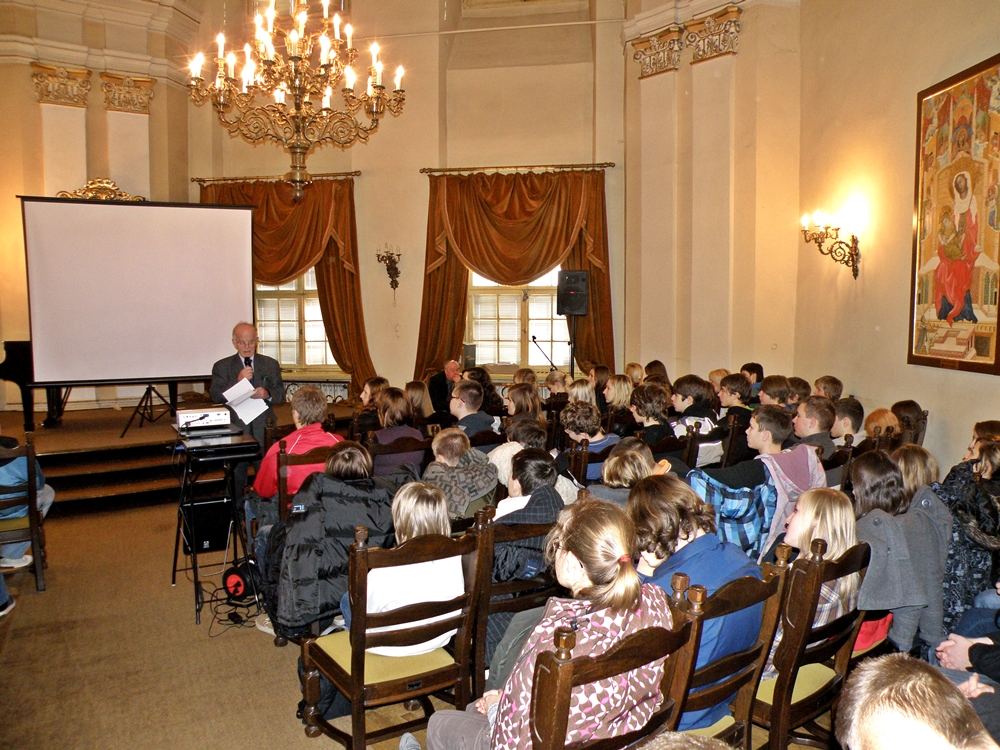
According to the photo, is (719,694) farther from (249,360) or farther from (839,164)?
(839,164)

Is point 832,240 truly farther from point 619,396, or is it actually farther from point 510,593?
point 510,593

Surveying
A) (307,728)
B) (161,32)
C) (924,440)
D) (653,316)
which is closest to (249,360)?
(307,728)

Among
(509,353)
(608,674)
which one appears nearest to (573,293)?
(509,353)

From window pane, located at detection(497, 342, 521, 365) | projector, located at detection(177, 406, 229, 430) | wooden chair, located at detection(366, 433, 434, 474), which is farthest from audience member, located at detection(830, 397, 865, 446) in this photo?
window pane, located at detection(497, 342, 521, 365)

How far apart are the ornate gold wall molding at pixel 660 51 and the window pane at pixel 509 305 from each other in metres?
3.20

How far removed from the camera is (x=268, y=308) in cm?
1100

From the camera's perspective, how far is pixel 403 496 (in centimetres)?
272

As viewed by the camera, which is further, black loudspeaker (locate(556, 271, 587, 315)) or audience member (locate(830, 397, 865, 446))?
black loudspeaker (locate(556, 271, 587, 315))

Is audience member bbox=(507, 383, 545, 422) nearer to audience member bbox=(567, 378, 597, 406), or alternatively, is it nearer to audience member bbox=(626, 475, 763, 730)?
audience member bbox=(567, 378, 597, 406)

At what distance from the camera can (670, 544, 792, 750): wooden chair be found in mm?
1848

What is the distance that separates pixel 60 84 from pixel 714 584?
9.63 meters

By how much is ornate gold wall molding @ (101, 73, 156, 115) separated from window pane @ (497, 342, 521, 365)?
5224 mm

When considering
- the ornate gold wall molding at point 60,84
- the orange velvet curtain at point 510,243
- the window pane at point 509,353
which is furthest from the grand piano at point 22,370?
the window pane at point 509,353

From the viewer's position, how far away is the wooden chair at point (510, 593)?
2678mm
